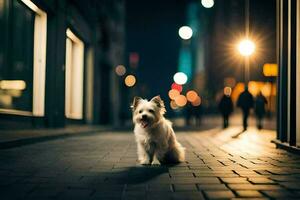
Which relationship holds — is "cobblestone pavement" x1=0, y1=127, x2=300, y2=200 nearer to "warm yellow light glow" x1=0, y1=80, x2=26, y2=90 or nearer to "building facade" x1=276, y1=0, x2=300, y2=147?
"building facade" x1=276, y1=0, x2=300, y2=147

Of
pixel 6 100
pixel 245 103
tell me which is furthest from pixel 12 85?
pixel 245 103

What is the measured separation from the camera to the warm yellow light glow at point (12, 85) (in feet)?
47.6

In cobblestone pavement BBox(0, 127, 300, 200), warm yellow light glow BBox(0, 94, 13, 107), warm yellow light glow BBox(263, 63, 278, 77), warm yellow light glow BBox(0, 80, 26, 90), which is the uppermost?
warm yellow light glow BBox(263, 63, 278, 77)

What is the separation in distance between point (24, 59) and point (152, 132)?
10552mm

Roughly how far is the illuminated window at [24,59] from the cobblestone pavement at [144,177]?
606cm

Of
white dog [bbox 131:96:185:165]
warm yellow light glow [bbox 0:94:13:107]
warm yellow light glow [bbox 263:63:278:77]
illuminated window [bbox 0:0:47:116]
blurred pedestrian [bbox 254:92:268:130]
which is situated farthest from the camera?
warm yellow light glow [bbox 263:63:278:77]

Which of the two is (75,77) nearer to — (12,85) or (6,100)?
(12,85)

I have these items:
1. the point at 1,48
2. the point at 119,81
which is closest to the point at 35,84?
the point at 1,48

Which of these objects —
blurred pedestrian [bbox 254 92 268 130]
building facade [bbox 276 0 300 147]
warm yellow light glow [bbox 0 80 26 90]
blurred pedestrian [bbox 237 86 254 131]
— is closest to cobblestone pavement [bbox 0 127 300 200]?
building facade [bbox 276 0 300 147]

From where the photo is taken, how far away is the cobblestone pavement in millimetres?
5086

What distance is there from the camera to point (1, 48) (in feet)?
47.6

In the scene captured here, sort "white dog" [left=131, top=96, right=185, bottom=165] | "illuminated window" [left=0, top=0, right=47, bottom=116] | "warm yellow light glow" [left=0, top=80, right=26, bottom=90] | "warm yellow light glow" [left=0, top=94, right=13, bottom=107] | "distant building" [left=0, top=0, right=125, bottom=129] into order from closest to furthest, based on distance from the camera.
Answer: "white dog" [left=131, top=96, right=185, bottom=165] → "warm yellow light glow" [left=0, top=94, right=13, bottom=107] → "warm yellow light glow" [left=0, top=80, right=26, bottom=90] → "illuminated window" [left=0, top=0, right=47, bottom=116] → "distant building" [left=0, top=0, right=125, bottom=129]

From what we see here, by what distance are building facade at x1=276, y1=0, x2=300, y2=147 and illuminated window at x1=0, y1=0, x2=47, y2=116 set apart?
8.05 meters

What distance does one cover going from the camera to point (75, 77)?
25.0 meters
